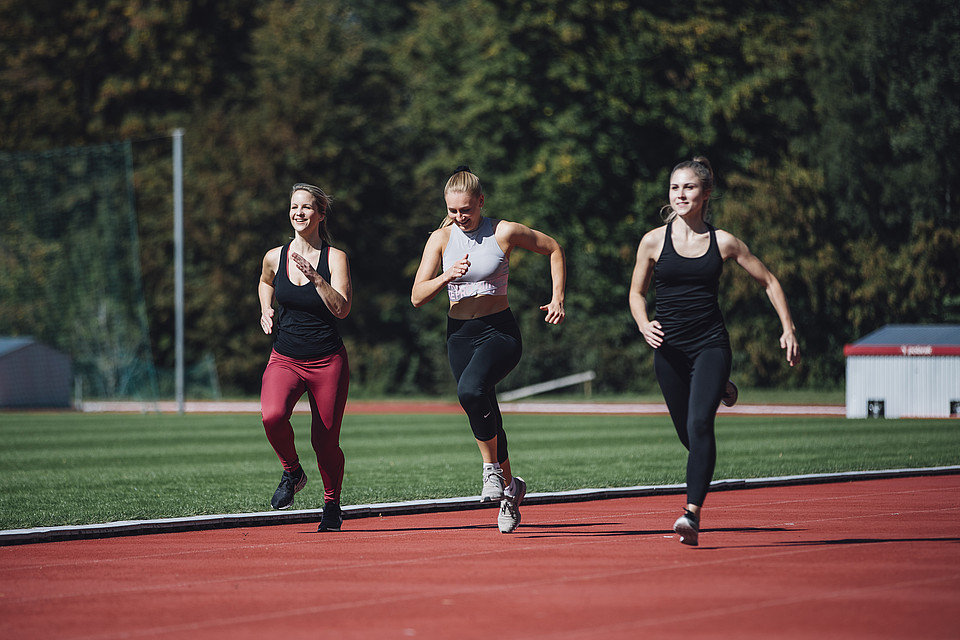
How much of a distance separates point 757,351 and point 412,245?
15.3 metres

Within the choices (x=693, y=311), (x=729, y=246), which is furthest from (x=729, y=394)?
(x=729, y=246)

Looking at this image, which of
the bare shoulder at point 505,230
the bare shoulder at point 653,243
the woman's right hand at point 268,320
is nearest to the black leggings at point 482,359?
the bare shoulder at point 505,230

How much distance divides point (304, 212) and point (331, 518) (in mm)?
2086

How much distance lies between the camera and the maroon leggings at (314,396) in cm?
945

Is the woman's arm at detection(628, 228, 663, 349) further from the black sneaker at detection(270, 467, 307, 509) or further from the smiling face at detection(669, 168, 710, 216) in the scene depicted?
the black sneaker at detection(270, 467, 307, 509)

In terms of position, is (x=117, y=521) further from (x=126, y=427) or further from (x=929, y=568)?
(x=126, y=427)

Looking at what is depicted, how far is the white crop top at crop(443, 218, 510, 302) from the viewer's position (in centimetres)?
909

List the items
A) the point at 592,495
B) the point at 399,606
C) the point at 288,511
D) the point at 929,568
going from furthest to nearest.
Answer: the point at 592,495, the point at 288,511, the point at 929,568, the point at 399,606

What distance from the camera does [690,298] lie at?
8445 mm

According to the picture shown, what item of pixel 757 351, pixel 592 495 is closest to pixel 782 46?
pixel 757 351

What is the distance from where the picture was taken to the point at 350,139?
54250mm

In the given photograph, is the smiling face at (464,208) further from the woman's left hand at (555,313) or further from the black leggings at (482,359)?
the woman's left hand at (555,313)

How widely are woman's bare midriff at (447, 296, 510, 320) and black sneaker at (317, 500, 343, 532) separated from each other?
5.22 ft

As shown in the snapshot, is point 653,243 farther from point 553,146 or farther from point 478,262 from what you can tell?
point 553,146
